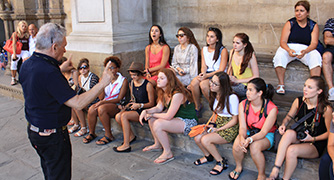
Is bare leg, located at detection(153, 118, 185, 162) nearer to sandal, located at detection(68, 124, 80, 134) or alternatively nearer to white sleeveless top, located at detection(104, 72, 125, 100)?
white sleeveless top, located at detection(104, 72, 125, 100)

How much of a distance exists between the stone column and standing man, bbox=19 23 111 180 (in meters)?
3.02

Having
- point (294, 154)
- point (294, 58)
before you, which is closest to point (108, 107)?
point (294, 154)

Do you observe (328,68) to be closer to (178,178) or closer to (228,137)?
(228,137)

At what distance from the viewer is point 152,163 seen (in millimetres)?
3980

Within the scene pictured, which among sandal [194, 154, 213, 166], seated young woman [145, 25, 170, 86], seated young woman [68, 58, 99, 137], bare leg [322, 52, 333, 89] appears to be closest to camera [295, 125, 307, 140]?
sandal [194, 154, 213, 166]

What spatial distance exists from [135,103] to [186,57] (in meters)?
1.20

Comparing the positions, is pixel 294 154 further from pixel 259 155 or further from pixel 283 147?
pixel 259 155

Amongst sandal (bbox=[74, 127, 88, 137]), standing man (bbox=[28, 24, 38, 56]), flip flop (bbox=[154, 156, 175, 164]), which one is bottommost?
flip flop (bbox=[154, 156, 175, 164])

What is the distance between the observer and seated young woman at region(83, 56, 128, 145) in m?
4.70

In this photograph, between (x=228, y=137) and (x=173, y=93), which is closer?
(x=228, y=137)

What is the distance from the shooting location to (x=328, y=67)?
14.4 ft

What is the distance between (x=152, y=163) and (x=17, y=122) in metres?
3.26

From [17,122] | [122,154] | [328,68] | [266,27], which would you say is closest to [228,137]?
[122,154]

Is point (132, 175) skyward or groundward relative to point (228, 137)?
groundward
